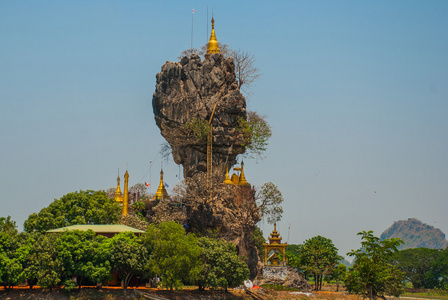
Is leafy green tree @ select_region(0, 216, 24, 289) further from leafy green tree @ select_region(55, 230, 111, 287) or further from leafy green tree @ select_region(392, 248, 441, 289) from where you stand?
leafy green tree @ select_region(392, 248, 441, 289)

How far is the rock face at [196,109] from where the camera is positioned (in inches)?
2752

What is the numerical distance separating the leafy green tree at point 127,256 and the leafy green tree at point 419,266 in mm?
53482

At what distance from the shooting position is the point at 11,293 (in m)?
48.9

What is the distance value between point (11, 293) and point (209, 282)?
1463cm

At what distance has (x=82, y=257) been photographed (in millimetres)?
49969

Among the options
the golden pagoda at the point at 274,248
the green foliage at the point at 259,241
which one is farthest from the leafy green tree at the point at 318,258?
the green foliage at the point at 259,241

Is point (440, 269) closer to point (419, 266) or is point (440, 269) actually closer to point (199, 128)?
point (419, 266)

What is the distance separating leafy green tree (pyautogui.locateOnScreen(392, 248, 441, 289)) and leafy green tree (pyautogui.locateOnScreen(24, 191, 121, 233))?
159 ft

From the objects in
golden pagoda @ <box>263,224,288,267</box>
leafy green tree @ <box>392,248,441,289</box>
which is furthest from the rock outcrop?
leafy green tree @ <box>392,248,441,289</box>

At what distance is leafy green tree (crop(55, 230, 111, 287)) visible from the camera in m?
49.4

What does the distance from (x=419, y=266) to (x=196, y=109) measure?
47195mm

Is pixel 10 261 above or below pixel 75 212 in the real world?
below

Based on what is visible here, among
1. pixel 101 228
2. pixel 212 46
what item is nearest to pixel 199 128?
pixel 212 46

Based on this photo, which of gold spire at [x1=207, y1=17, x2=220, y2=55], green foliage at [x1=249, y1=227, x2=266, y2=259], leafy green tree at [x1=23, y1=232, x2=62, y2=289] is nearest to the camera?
leafy green tree at [x1=23, y1=232, x2=62, y2=289]
